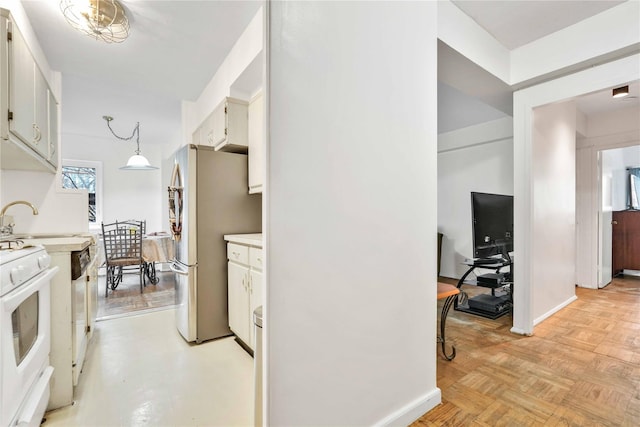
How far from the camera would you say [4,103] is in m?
1.54

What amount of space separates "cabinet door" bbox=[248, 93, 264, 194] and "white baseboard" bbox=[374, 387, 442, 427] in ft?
6.06

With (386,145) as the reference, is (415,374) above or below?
below

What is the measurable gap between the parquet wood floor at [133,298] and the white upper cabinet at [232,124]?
2109mm

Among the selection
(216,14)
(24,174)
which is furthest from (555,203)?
(24,174)

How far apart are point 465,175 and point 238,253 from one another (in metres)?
3.97

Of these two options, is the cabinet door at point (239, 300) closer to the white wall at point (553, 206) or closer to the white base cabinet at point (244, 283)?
the white base cabinet at point (244, 283)

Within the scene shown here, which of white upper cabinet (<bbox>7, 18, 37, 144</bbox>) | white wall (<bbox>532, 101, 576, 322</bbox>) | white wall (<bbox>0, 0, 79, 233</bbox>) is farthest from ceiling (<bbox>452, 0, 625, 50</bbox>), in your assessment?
white wall (<bbox>0, 0, 79, 233</bbox>)

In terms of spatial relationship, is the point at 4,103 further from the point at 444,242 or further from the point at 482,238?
the point at 444,242

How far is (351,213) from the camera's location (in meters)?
1.30

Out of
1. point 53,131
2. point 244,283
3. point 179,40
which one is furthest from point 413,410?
point 53,131

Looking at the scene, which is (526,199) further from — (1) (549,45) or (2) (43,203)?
(2) (43,203)

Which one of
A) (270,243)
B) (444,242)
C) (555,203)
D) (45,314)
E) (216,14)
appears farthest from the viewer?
(444,242)

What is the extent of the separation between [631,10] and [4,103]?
3826 mm

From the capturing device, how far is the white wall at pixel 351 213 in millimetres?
1124
